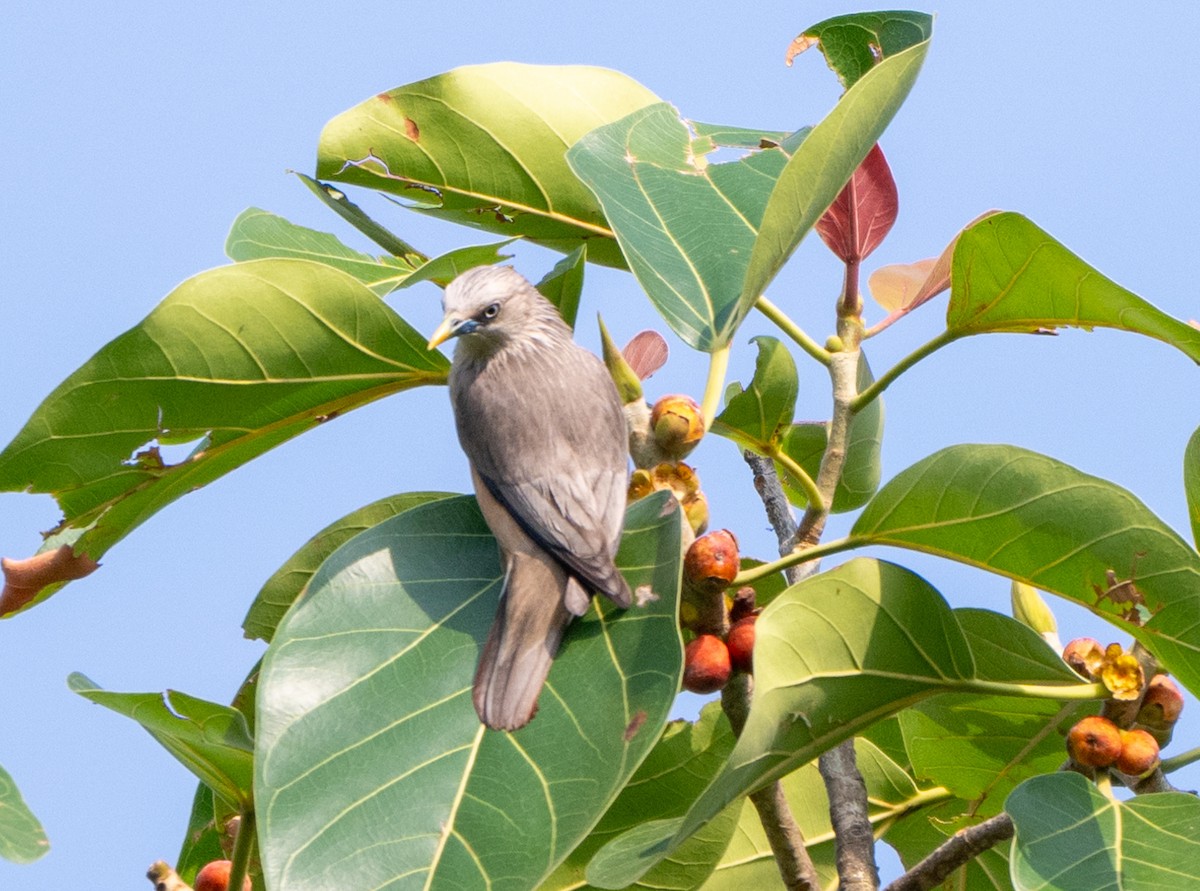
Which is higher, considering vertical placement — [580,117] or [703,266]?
[580,117]

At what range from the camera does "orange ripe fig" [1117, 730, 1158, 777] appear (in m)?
2.01

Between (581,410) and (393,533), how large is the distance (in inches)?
16.4

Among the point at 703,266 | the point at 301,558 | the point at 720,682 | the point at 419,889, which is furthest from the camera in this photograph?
the point at 301,558

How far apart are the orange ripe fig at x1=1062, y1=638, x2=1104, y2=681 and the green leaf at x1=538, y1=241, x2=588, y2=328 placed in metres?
1.01

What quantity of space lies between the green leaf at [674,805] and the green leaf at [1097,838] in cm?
56

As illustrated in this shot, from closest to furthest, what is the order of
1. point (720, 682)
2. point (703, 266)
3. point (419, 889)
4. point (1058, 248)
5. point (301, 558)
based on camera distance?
point (419, 889), point (720, 682), point (1058, 248), point (703, 266), point (301, 558)

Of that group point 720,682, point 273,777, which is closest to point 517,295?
point 720,682

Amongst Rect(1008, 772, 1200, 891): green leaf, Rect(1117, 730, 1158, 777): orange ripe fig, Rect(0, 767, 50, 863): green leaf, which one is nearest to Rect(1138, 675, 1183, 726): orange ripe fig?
Rect(1117, 730, 1158, 777): orange ripe fig

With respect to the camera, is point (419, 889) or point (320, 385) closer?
point (419, 889)

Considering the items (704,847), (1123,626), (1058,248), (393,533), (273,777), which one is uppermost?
(1058,248)

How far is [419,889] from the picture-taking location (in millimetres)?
1641

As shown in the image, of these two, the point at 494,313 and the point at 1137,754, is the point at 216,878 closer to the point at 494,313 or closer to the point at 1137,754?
the point at 494,313

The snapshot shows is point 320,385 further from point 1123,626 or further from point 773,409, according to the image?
point 1123,626

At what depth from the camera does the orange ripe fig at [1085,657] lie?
212 cm
